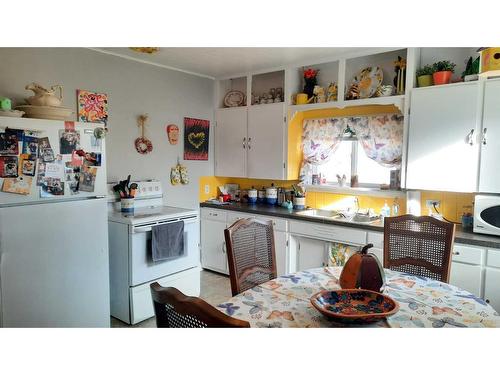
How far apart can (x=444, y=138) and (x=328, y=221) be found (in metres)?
1.14

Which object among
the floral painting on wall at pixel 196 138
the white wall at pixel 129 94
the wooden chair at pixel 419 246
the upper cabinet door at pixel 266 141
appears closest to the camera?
the wooden chair at pixel 419 246

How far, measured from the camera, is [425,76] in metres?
2.89

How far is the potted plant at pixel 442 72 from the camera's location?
109 inches

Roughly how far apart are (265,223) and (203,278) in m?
2.12

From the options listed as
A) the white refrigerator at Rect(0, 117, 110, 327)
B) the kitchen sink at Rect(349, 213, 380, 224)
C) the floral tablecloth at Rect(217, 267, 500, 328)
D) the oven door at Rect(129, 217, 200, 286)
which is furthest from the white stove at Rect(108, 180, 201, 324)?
the kitchen sink at Rect(349, 213, 380, 224)

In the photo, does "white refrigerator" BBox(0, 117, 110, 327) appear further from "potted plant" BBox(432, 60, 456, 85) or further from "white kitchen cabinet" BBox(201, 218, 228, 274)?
"potted plant" BBox(432, 60, 456, 85)

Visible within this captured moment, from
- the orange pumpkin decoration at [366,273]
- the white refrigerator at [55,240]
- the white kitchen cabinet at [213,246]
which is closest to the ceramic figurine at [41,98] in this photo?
the white refrigerator at [55,240]

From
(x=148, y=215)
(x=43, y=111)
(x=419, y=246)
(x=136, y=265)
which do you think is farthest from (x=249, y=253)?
(x=43, y=111)

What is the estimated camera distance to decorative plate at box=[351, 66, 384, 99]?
3.31 metres

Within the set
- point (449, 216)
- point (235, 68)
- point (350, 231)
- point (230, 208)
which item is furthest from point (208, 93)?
point (449, 216)

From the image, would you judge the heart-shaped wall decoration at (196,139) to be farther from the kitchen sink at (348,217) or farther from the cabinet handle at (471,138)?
Answer: the cabinet handle at (471,138)

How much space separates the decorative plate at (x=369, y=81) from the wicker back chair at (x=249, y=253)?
1.89 metres

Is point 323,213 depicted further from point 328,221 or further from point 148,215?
point 148,215

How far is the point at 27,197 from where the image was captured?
2154 millimetres
